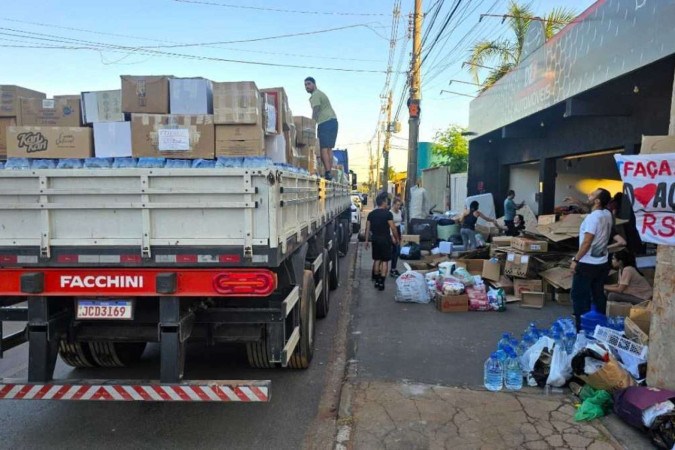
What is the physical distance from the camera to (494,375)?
4.48 metres

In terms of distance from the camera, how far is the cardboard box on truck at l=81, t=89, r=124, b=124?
3896 mm

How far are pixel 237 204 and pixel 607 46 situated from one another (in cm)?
652

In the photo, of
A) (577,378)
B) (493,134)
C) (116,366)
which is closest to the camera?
(577,378)

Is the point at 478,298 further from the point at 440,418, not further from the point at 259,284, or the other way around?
the point at 259,284

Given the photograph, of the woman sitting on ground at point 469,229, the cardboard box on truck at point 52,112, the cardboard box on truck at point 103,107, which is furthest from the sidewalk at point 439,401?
the woman sitting on ground at point 469,229

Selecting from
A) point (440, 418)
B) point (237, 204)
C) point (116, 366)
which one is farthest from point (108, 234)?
point (440, 418)

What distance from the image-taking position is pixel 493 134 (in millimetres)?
15641

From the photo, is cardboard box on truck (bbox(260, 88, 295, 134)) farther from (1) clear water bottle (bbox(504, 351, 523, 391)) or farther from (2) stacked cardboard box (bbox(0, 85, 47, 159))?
(1) clear water bottle (bbox(504, 351, 523, 391))

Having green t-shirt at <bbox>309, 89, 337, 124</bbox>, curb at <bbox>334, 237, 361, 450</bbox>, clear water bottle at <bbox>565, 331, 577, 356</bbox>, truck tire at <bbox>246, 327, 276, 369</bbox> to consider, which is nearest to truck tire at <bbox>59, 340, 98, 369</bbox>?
truck tire at <bbox>246, 327, 276, 369</bbox>

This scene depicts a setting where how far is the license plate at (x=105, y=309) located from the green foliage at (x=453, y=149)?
27.3 m

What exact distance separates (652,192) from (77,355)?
16.5ft

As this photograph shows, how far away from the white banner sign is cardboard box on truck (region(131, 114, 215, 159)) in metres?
3.30

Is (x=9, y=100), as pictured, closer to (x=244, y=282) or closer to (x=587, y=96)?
(x=244, y=282)

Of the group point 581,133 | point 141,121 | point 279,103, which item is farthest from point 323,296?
point 581,133
